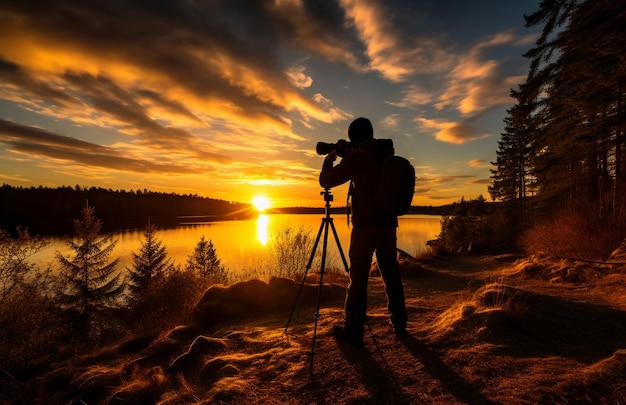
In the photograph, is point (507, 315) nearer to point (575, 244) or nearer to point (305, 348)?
point (305, 348)

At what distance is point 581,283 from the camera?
692 centimetres

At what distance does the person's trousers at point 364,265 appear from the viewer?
348 cm

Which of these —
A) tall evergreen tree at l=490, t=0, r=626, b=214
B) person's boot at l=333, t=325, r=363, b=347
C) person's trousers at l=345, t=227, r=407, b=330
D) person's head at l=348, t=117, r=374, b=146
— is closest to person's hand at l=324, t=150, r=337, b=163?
person's head at l=348, t=117, r=374, b=146

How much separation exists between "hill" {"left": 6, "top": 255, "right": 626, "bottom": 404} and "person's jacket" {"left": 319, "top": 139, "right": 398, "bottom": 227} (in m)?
1.43

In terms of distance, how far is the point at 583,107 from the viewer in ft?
43.0

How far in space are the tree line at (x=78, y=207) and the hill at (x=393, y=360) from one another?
A: 72128 mm

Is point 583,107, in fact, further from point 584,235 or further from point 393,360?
point 393,360

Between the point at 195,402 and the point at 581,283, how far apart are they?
8.55 meters

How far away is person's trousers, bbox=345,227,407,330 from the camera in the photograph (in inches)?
137

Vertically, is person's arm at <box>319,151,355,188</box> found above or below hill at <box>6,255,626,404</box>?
above

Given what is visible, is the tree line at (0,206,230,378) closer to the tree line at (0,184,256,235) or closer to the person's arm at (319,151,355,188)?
the person's arm at (319,151,355,188)

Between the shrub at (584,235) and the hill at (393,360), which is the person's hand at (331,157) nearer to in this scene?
the hill at (393,360)

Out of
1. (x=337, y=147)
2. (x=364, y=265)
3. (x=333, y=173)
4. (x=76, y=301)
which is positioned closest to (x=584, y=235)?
(x=364, y=265)

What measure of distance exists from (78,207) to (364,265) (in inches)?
4429
